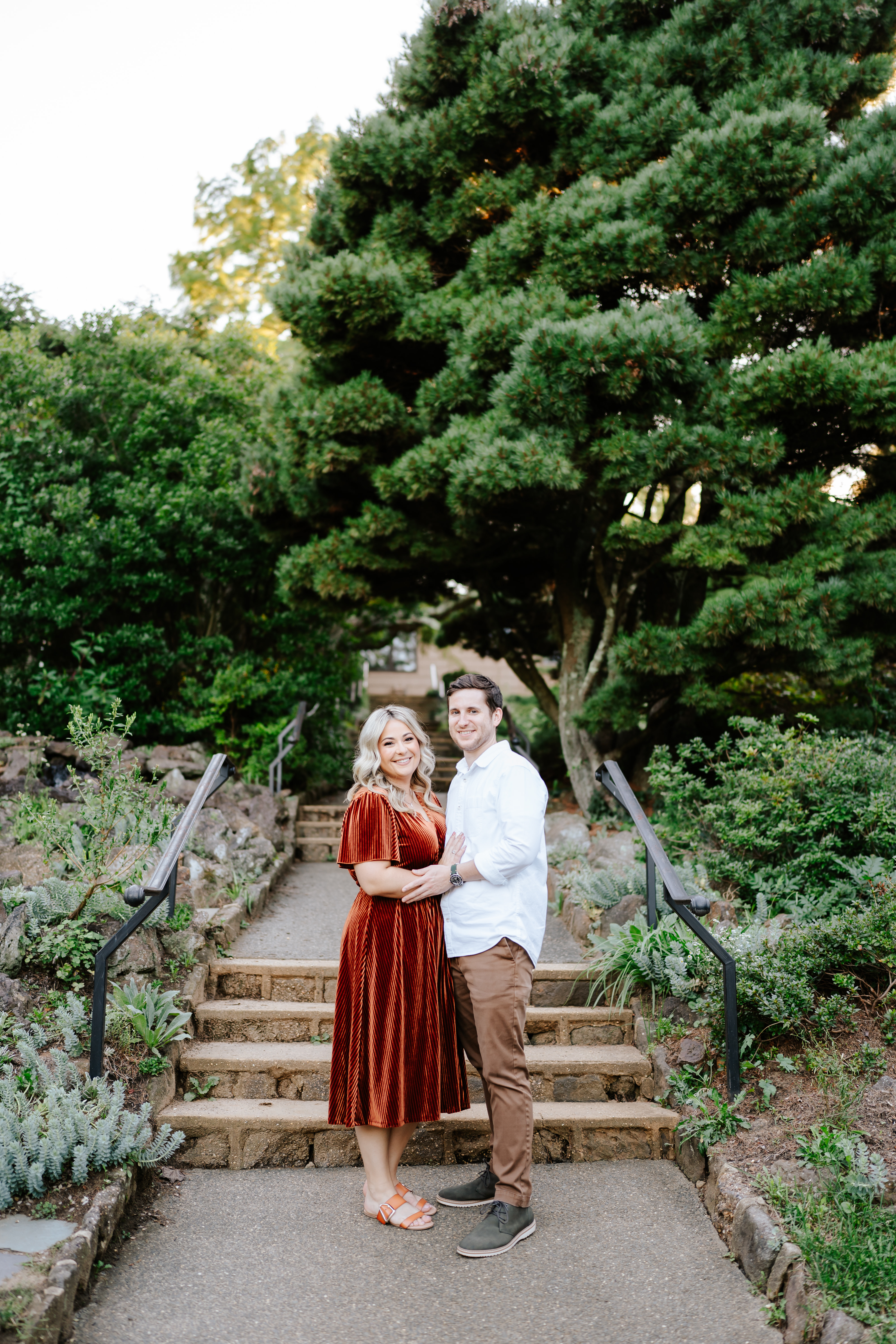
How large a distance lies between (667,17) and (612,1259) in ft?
28.2

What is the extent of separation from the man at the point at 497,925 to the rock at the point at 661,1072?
84 cm

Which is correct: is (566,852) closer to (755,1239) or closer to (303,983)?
(303,983)

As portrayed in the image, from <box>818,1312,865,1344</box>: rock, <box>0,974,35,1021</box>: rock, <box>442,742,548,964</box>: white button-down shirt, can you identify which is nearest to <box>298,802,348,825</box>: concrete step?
<box>0,974,35,1021</box>: rock

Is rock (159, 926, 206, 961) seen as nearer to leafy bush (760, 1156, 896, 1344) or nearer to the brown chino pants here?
the brown chino pants

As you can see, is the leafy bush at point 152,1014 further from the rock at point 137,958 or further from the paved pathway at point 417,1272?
the paved pathway at point 417,1272

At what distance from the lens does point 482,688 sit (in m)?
3.06

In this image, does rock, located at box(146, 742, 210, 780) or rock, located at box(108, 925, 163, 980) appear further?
rock, located at box(146, 742, 210, 780)

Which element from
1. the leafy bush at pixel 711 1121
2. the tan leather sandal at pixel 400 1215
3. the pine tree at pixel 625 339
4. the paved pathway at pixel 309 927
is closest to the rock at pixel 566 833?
the pine tree at pixel 625 339

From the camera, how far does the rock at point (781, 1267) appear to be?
256 cm

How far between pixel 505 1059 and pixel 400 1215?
27.8 inches

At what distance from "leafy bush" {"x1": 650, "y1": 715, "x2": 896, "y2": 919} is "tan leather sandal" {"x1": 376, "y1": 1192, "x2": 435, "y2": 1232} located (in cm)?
228

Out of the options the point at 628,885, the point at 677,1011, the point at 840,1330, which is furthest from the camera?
the point at 628,885

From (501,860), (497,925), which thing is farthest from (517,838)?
(497,925)

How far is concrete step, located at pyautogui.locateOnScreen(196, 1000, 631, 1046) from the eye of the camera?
4008 mm
